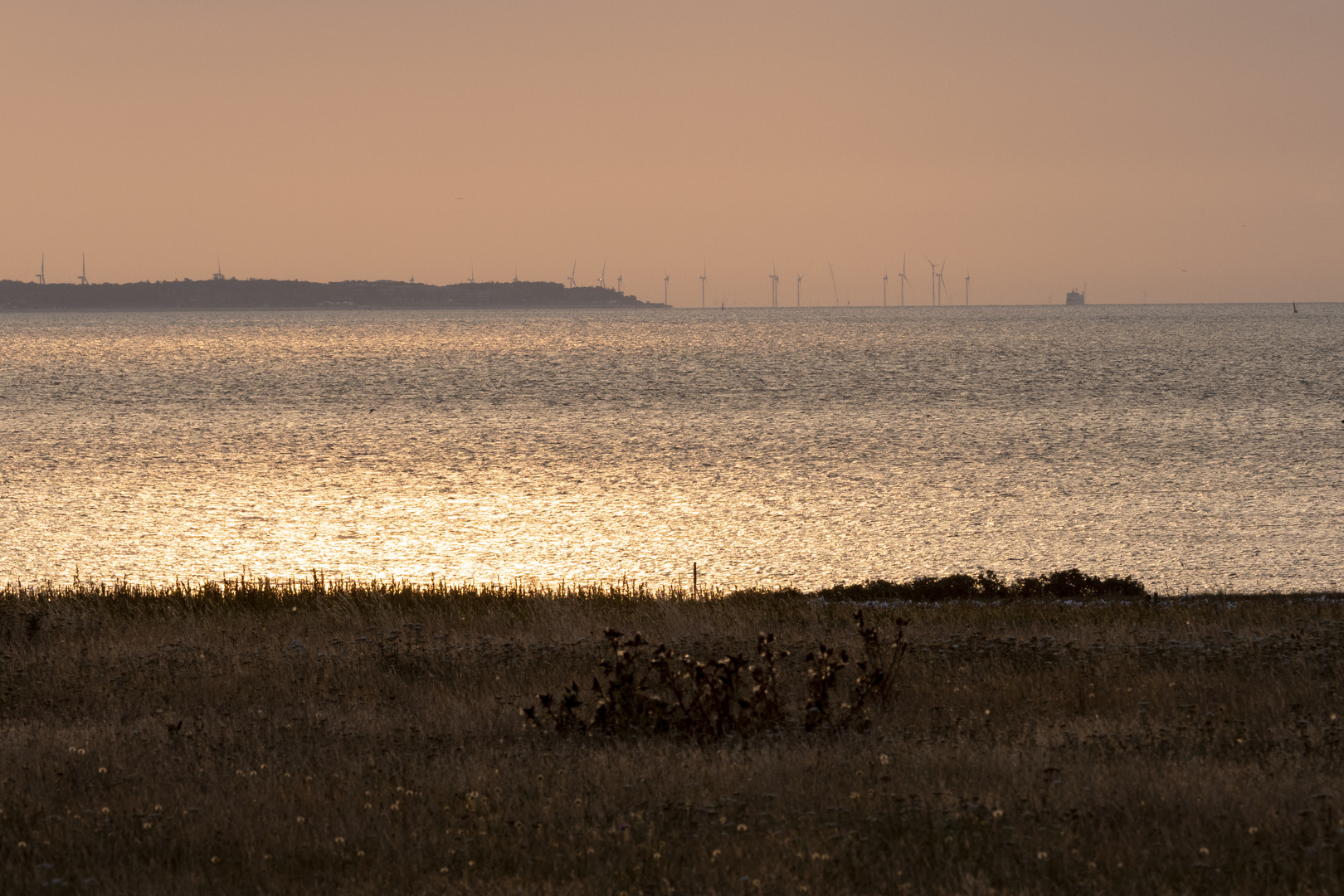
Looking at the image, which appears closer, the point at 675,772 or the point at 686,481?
the point at 675,772

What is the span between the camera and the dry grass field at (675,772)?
8141mm

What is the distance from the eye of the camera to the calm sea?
118 ft

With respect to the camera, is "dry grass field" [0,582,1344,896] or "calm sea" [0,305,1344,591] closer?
"dry grass field" [0,582,1344,896]

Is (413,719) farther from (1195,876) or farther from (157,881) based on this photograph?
(1195,876)

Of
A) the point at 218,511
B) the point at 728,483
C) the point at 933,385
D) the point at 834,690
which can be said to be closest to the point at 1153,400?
the point at 933,385

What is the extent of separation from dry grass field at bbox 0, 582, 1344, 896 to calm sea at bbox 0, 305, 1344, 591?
17.4 metres

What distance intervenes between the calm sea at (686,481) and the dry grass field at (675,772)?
57.1 ft

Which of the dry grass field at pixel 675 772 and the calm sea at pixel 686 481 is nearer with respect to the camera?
the dry grass field at pixel 675 772

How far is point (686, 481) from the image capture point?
55.4m

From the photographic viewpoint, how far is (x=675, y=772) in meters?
10.3

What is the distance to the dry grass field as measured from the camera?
814cm

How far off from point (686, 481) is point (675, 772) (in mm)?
45069

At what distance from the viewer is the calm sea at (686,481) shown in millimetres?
36000

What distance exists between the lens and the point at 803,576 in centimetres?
3353
